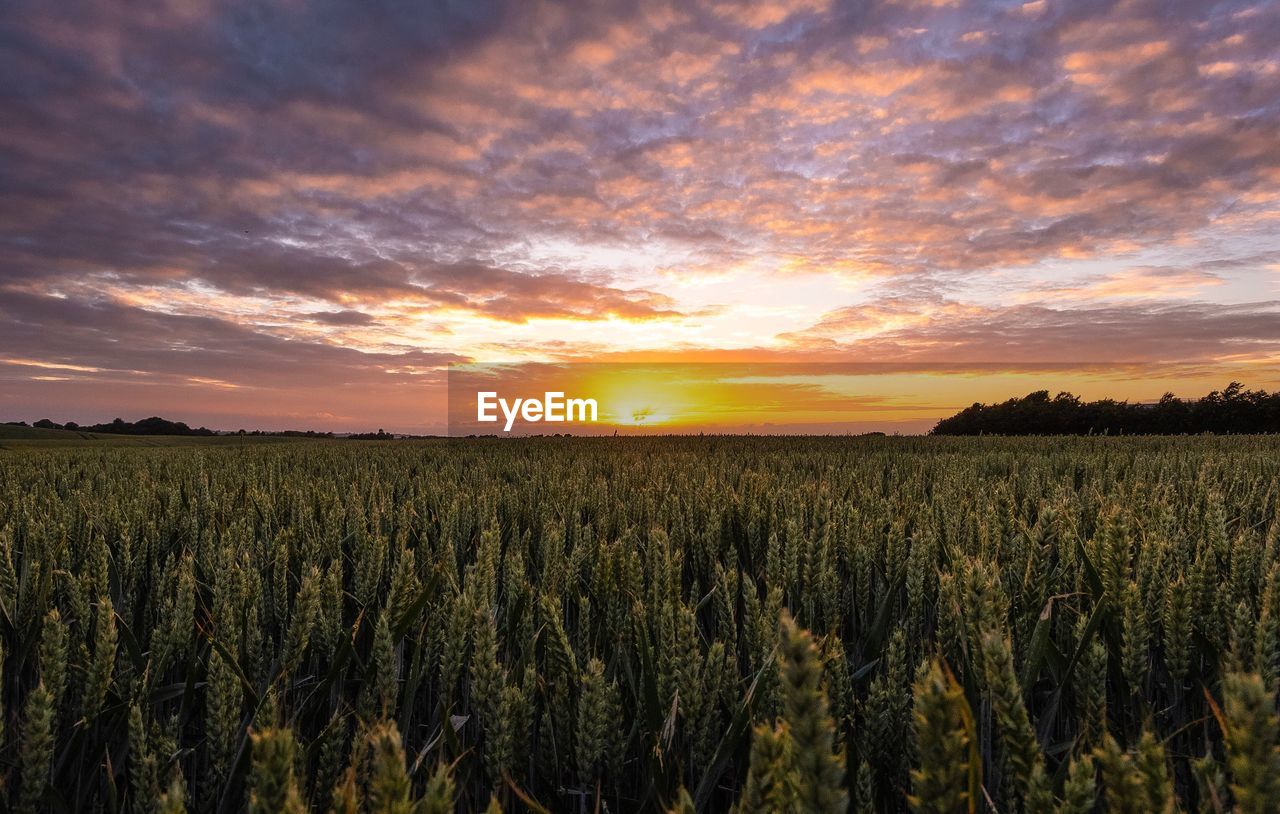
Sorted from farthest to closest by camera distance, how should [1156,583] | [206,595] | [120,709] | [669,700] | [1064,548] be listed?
[206,595] < [1064,548] < [1156,583] < [120,709] < [669,700]

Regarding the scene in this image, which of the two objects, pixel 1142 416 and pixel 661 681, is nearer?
pixel 661 681

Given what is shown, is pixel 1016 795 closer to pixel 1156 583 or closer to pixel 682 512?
pixel 1156 583

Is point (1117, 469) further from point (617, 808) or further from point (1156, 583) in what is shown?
point (617, 808)

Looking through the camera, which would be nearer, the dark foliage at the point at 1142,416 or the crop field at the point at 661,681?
the crop field at the point at 661,681

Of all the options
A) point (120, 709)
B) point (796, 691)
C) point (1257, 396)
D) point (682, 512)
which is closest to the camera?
point (796, 691)

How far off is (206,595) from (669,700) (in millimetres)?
2076

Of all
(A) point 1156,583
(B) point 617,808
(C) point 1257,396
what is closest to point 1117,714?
(A) point 1156,583

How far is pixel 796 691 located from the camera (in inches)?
25.8

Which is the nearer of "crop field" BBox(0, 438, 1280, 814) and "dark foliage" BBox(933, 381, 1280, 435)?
"crop field" BBox(0, 438, 1280, 814)

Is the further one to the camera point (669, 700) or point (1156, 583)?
point (1156, 583)

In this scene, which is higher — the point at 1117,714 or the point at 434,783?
the point at 434,783

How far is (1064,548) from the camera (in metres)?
2.41

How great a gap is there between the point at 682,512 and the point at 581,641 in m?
1.51

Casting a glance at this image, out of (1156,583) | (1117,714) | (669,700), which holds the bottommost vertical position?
(1117,714)
